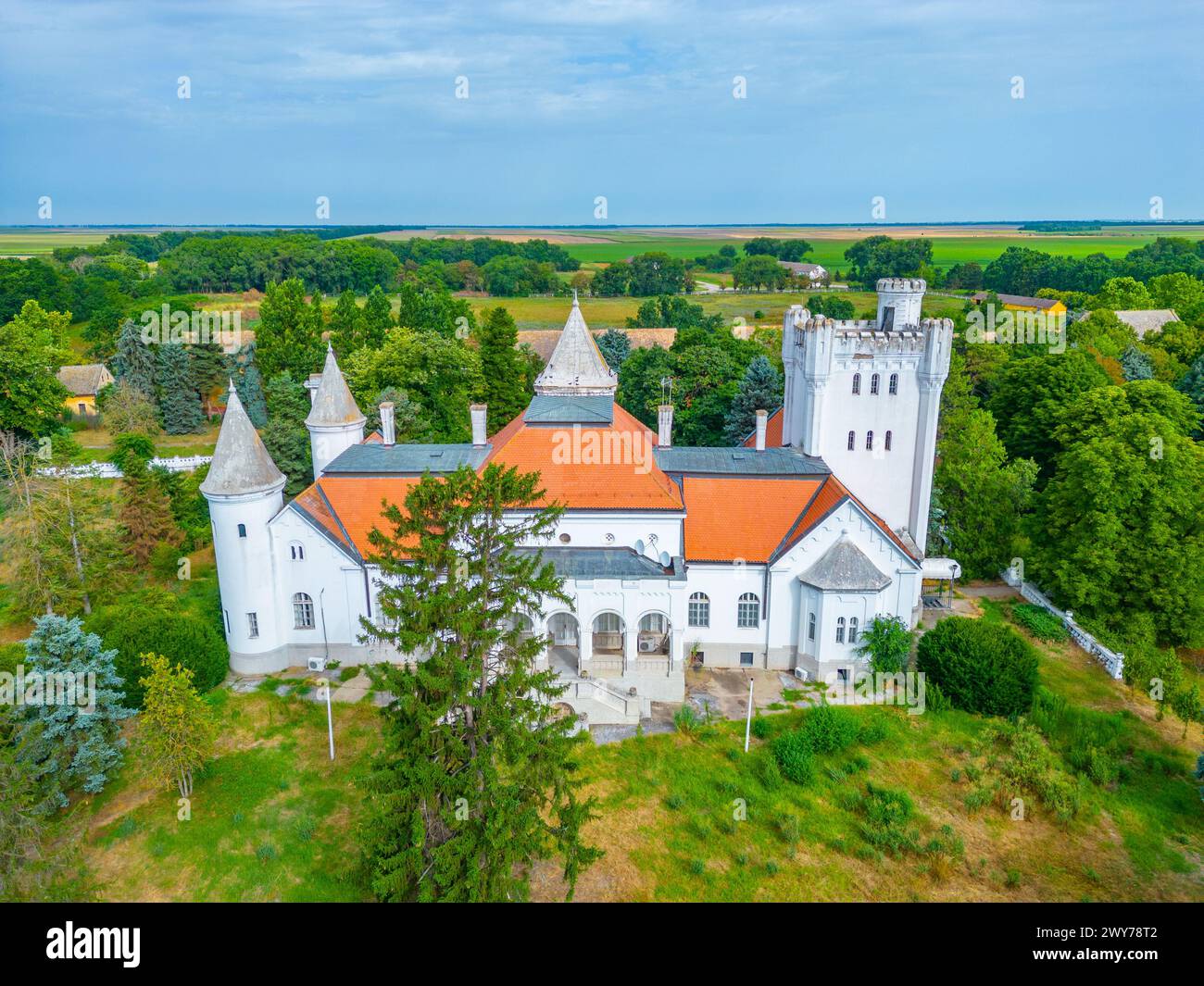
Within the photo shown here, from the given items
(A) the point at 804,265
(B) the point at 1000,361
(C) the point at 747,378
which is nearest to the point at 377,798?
(C) the point at 747,378

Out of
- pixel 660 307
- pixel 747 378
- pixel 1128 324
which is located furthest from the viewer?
pixel 660 307

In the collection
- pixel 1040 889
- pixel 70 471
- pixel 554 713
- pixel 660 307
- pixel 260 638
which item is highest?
pixel 660 307

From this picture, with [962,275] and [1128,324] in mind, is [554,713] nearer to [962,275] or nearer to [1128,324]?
[1128,324]

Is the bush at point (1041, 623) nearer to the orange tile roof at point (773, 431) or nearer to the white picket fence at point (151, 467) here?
the orange tile roof at point (773, 431)

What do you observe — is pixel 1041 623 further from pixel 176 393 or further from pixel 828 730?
pixel 176 393

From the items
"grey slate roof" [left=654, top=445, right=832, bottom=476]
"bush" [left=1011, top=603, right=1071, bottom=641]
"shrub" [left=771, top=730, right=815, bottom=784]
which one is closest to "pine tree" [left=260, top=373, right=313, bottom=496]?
"grey slate roof" [left=654, top=445, right=832, bottom=476]

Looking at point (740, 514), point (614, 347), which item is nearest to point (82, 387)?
point (614, 347)
